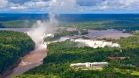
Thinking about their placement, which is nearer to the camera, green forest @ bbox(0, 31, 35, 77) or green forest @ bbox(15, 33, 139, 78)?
green forest @ bbox(15, 33, 139, 78)

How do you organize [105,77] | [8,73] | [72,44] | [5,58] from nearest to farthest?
1. [105,77]
2. [8,73]
3. [5,58]
4. [72,44]

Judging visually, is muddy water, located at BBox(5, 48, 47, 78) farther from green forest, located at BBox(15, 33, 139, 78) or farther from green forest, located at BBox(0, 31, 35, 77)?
green forest, located at BBox(15, 33, 139, 78)

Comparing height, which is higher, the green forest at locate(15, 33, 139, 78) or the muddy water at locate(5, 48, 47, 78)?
the green forest at locate(15, 33, 139, 78)

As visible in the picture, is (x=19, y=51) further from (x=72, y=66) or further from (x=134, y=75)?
(x=134, y=75)

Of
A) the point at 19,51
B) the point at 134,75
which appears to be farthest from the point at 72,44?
the point at 134,75

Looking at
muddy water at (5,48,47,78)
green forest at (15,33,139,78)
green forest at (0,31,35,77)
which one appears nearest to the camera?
green forest at (15,33,139,78)

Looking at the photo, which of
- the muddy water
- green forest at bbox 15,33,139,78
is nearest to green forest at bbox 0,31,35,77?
the muddy water

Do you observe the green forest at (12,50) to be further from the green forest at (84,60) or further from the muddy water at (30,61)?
the green forest at (84,60)
